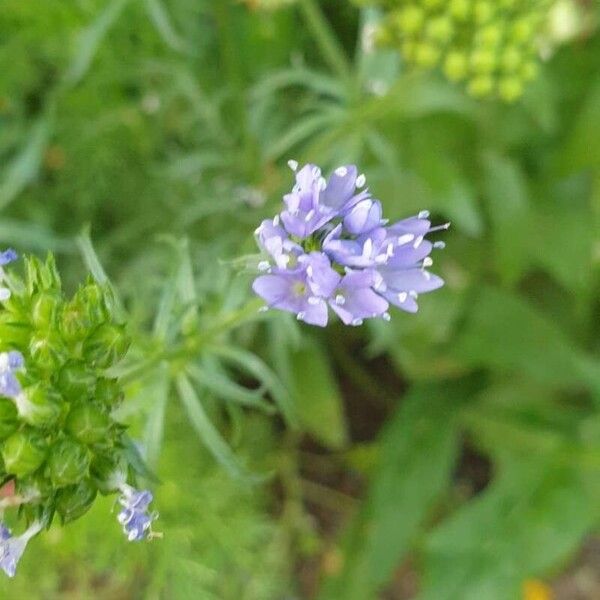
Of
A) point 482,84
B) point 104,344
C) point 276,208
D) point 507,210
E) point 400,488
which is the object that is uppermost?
point 104,344

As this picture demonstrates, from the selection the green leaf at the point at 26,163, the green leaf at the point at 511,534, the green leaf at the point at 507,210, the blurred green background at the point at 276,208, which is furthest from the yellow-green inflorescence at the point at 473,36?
the green leaf at the point at 511,534

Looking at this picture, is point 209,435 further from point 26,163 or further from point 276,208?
point 26,163

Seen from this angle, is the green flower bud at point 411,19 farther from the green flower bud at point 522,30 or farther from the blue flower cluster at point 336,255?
the blue flower cluster at point 336,255

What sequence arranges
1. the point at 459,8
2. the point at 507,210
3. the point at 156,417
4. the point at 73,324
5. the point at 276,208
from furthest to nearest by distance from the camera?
the point at 507,210 → the point at 276,208 → the point at 459,8 → the point at 156,417 → the point at 73,324

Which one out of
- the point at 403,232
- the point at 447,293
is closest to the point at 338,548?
the point at 447,293

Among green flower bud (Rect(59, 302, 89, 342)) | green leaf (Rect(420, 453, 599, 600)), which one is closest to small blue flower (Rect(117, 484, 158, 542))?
green flower bud (Rect(59, 302, 89, 342))

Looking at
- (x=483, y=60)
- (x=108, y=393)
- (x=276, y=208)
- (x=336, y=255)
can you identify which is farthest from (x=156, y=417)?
(x=483, y=60)

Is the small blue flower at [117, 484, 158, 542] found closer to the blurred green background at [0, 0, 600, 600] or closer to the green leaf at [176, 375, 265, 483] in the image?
the green leaf at [176, 375, 265, 483]

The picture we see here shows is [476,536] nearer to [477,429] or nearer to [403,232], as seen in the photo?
[477,429]
